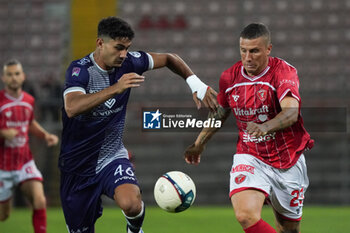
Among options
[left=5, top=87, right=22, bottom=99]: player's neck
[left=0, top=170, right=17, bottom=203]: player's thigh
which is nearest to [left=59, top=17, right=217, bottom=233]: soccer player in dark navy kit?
[left=0, top=170, right=17, bottom=203]: player's thigh

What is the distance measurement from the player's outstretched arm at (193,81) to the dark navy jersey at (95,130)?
0.38 meters

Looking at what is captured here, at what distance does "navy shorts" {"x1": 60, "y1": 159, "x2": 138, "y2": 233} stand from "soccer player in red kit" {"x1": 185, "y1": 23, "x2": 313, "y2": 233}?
65 cm

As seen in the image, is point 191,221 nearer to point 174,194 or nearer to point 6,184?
point 6,184

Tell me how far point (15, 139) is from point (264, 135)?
14.1 ft

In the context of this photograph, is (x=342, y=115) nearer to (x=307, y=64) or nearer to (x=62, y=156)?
→ (x=307, y=64)

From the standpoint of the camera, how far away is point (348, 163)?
485 inches

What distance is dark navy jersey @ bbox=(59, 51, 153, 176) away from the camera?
196 inches

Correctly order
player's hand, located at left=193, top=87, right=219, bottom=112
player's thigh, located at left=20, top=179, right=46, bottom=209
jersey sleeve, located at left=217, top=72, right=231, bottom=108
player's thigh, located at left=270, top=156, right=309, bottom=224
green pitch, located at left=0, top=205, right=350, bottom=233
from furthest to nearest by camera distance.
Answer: green pitch, located at left=0, top=205, right=350, bottom=233
player's thigh, located at left=20, top=179, right=46, bottom=209
jersey sleeve, located at left=217, top=72, right=231, bottom=108
player's thigh, located at left=270, top=156, right=309, bottom=224
player's hand, located at left=193, top=87, right=219, bottom=112

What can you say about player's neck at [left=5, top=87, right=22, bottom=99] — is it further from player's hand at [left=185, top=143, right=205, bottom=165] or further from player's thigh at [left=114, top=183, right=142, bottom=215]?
player's thigh at [left=114, top=183, right=142, bottom=215]

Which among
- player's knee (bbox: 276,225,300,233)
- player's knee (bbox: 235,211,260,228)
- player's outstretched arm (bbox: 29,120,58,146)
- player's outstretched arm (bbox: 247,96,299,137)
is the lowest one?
player's knee (bbox: 276,225,300,233)

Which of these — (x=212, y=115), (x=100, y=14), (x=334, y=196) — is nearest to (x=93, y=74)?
(x=212, y=115)

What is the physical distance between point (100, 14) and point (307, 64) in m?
5.30

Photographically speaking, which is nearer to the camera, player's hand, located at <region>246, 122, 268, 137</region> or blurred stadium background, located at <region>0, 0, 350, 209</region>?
player's hand, located at <region>246, 122, 268, 137</region>

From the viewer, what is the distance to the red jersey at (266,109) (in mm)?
4910
